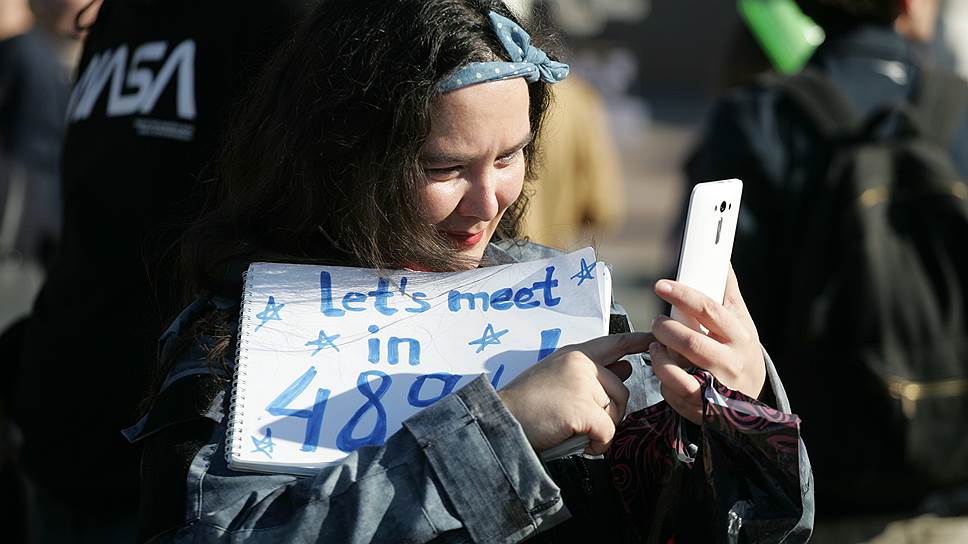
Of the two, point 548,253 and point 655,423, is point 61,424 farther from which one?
point 655,423

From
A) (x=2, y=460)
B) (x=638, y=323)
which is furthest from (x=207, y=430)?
(x=638, y=323)

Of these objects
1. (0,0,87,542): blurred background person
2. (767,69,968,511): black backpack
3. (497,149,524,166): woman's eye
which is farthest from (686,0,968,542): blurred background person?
(0,0,87,542): blurred background person

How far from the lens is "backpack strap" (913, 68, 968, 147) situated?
293cm

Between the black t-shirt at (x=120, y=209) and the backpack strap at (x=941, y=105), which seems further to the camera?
the backpack strap at (x=941, y=105)

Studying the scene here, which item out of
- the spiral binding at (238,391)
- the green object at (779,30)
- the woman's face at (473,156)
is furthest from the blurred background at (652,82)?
the spiral binding at (238,391)

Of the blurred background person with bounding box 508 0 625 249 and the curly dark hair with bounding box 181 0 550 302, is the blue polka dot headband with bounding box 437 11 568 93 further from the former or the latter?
the blurred background person with bounding box 508 0 625 249

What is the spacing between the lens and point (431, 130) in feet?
5.65

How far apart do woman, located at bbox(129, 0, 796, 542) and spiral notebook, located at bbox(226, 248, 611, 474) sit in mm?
42

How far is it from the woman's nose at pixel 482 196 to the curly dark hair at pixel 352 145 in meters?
0.06

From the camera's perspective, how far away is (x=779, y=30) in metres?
4.27

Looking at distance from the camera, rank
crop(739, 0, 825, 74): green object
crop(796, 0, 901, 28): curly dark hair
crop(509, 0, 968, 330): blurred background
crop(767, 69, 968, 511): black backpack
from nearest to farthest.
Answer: crop(767, 69, 968, 511): black backpack
crop(796, 0, 901, 28): curly dark hair
crop(739, 0, 825, 74): green object
crop(509, 0, 968, 330): blurred background

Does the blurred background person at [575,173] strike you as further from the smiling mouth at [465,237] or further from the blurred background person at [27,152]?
the smiling mouth at [465,237]

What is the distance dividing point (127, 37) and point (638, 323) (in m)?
4.54

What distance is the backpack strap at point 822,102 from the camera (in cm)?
294
